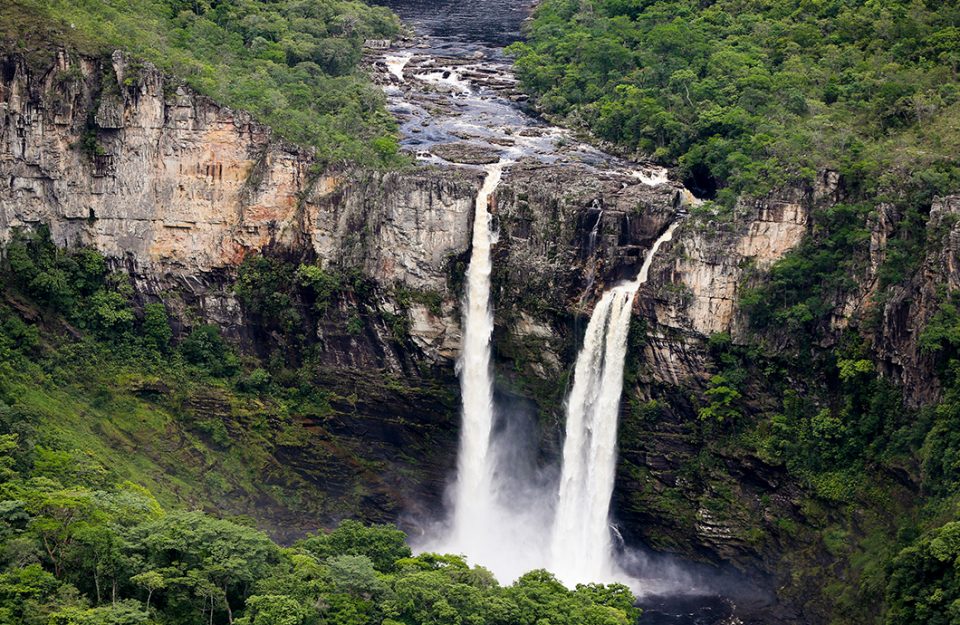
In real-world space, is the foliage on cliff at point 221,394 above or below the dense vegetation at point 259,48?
below

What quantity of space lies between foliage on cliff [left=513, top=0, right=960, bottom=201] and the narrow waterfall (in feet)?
18.7

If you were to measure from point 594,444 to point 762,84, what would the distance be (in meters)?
16.9

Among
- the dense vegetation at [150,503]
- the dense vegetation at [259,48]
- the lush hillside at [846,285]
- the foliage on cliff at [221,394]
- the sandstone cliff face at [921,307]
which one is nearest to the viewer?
the dense vegetation at [150,503]

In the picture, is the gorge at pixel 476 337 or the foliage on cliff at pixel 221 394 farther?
the foliage on cliff at pixel 221 394

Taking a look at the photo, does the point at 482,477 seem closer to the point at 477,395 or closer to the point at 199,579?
the point at 477,395

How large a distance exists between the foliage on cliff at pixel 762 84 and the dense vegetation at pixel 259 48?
349 inches

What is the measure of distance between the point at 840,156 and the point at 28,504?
96.7ft

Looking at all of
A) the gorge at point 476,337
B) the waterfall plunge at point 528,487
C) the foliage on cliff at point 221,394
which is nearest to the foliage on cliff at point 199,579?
the gorge at point 476,337

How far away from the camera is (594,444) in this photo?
Answer: 2451 inches

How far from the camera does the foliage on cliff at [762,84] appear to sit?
6169 centimetres

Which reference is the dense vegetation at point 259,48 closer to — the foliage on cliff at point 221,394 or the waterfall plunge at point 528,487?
the foliage on cliff at point 221,394

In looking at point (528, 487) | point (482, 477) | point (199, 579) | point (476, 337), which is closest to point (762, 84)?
point (476, 337)

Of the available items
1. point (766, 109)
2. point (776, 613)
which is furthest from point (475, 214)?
point (776, 613)

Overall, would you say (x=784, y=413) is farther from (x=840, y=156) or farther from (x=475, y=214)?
(x=475, y=214)
